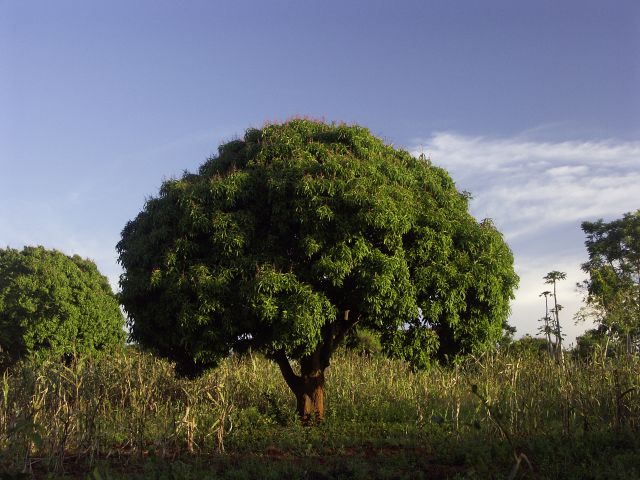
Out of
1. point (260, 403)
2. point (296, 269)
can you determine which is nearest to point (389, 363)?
point (260, 403)

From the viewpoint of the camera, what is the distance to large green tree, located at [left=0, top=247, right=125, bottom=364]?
2217 centimetres

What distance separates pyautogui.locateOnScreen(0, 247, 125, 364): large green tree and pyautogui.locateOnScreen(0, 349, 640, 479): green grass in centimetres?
961

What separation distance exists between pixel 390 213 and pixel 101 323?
17.1 m

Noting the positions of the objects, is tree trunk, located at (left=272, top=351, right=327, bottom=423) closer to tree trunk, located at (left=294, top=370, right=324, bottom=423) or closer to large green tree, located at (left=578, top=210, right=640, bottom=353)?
tree trunk, located at (left=294, top=370, right=324, bottom=423)

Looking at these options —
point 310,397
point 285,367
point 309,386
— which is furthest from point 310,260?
point 310,397

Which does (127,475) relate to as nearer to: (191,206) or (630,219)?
(191,206)

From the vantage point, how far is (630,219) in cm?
2539

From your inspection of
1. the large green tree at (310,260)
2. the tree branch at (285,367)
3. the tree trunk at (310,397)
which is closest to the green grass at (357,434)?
the tree trunk at (310,397)

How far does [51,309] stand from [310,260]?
1551 centimetres

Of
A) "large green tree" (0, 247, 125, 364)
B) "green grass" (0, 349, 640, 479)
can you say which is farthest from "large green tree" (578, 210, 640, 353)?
"large green tree" (0, 247, 125, 364)

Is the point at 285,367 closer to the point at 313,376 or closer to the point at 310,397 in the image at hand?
the point at 313,376

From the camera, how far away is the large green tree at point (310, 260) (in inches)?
389

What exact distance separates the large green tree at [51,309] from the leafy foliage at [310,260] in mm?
12235

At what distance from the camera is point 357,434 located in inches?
456
